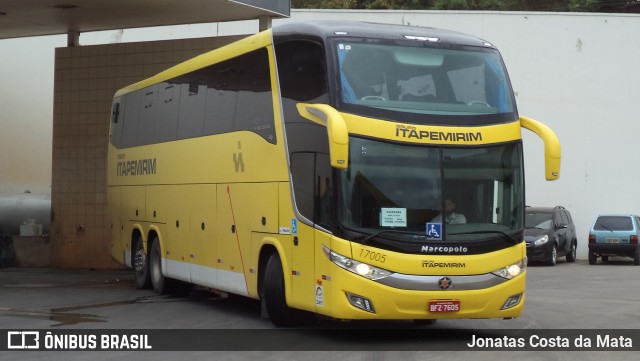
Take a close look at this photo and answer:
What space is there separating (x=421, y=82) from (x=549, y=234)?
20010 mm

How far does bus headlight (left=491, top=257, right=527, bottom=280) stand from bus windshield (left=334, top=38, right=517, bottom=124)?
1.81m

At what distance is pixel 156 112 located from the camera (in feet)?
66.7

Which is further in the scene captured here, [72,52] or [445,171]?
[72,52]

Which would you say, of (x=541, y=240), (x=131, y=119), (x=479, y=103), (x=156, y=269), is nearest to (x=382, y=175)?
(x=479, y=103)

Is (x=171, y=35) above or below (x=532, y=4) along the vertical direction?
below

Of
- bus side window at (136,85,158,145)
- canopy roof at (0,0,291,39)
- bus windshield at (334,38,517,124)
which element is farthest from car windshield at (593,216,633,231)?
bus windshield at (334,38,517,124)

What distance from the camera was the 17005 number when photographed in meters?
12.5

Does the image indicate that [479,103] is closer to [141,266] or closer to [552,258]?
[141,266]

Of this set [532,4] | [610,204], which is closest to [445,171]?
[610,204]

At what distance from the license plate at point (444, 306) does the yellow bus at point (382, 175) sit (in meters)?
0.02

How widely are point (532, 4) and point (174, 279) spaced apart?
4591 cm

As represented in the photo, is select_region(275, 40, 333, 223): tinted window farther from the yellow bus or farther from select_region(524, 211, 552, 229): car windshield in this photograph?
select_region(524, 211, 552, 229): car windshield

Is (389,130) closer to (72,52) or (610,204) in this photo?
(72,52)

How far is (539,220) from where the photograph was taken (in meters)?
33.0
